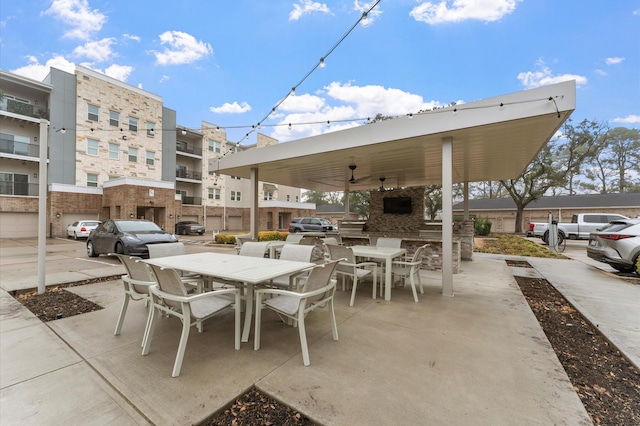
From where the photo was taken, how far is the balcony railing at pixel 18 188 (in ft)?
53.9

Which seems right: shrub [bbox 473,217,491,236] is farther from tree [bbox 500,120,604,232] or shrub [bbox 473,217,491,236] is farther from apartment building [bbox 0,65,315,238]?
apartment building [bbox 0,65,315,238]

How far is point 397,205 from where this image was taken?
401 inches

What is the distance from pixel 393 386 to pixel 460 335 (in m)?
1.52

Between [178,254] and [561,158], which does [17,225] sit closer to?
[178,254]

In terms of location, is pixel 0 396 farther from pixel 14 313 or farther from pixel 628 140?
pixel 628 140

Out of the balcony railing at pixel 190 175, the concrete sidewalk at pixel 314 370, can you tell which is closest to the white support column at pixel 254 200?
the concrete sidewalk at pixel 314 370

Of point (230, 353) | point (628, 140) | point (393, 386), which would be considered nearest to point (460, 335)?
point (393, 386)

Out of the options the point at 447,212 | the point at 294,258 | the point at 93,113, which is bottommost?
the point at 294,258

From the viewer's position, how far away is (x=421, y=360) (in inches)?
101

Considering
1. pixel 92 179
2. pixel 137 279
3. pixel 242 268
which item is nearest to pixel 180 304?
pixel 242 268

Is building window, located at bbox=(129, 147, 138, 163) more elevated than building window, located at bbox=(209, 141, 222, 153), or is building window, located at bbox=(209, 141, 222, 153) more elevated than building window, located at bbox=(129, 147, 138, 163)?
building window, located at bbox=(209, 141, 222, 153)

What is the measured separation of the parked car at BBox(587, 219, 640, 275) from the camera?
257 inches

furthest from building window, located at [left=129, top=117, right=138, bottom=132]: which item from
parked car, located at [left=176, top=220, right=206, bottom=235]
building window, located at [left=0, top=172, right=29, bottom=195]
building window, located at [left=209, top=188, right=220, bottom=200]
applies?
parked car, located at [left=176, top=220, right=206, bottom=235]

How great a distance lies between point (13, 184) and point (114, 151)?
232 inches
